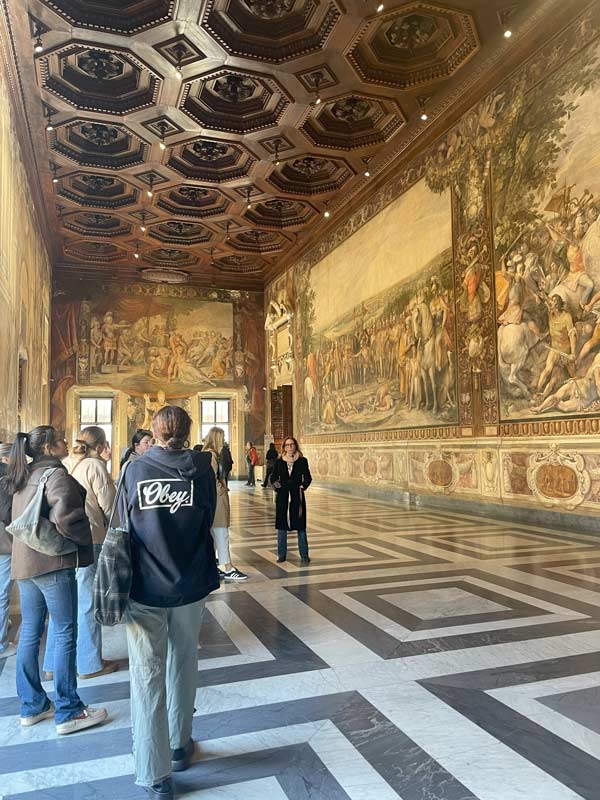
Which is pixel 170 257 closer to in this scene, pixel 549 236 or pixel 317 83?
pixel 317 83

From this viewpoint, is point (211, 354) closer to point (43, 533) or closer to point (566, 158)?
point (566, 158)

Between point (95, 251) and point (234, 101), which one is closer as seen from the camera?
point (234, 101)

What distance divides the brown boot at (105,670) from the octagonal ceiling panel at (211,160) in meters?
13.4

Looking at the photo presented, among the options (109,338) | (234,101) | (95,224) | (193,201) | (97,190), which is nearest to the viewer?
(234,101)

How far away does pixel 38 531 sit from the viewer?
3010 mm

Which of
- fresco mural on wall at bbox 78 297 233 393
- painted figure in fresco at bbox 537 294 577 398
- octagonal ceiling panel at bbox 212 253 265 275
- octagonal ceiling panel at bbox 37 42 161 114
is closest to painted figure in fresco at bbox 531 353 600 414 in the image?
painted figure in fresco at bbox 537 294 577 398

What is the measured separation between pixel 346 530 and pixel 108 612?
294 inches

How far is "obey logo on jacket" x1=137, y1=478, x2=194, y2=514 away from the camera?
8.05 ft

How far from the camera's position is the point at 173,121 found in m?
13.7

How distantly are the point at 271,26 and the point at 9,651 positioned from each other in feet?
35.1

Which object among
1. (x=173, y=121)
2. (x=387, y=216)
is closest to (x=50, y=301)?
(x=173, y=121)

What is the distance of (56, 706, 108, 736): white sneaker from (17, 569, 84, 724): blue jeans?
0.02 meters

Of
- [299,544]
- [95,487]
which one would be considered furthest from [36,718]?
[299,544]

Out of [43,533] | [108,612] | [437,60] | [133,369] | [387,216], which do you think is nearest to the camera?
[108,612]
